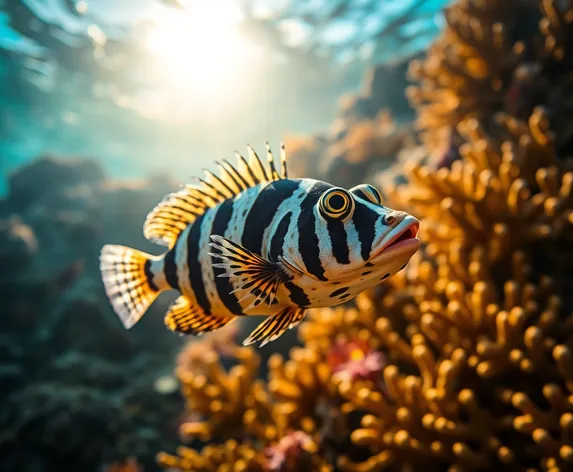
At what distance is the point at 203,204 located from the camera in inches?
79.6

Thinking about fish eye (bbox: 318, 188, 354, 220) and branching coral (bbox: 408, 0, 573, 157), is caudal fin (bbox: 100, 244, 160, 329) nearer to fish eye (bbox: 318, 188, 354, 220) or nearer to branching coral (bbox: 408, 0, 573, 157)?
fish eye (bbox: 318, 188, 354, 220)

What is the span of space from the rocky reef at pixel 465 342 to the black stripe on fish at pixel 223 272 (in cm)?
144

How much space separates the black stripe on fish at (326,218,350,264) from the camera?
131cm

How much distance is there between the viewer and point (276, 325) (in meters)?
1.54

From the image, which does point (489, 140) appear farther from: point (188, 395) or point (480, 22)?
point (188, 395)

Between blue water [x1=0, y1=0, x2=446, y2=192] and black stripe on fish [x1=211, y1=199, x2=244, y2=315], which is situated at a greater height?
blue water [x1=0, y1=0, x2=446, y2=192]

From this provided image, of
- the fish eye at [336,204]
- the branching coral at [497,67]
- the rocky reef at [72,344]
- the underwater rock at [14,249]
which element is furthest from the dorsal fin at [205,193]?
the underwater rock at [14,249]

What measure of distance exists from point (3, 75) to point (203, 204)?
25479mm

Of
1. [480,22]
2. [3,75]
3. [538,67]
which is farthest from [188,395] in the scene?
[3,75]

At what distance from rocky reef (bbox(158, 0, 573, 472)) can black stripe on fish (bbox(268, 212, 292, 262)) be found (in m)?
1.56

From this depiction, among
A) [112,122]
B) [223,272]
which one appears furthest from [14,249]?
[112,122]

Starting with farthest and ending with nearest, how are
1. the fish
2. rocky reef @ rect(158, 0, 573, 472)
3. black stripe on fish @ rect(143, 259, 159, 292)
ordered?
rocky reef @ rect(158, 0, 573, 472) → black stripe on fish @ rect(143, 259, 159, 292) → the fish

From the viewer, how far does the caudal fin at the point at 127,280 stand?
214cm

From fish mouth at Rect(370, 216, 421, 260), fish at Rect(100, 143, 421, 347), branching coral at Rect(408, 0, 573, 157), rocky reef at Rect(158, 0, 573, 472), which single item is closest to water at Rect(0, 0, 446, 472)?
fish at Rect(100, 143, 421, 347)
